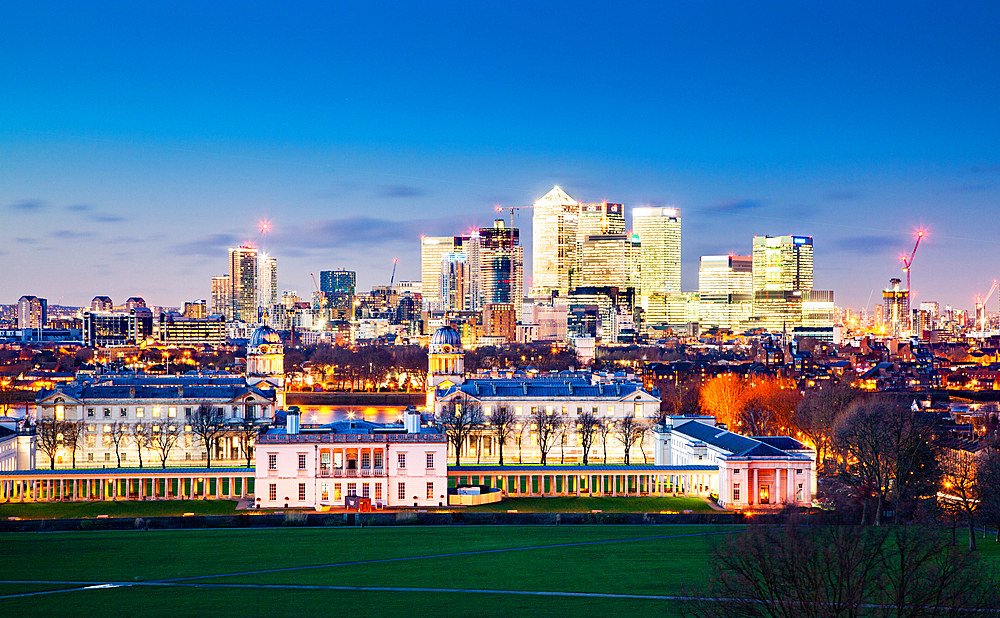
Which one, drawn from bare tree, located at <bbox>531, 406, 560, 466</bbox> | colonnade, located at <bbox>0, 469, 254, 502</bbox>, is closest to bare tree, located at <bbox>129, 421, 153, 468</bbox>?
colonnade, located at <bbox>0, 469, 254, 502</bbox>

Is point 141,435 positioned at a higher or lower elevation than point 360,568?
higher

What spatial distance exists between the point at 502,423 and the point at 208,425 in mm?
18907

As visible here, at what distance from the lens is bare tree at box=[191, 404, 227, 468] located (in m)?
70.0

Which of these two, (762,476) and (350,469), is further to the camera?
(762,476)

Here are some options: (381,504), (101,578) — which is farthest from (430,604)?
(381,504)

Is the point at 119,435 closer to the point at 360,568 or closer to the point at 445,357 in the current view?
the point at 445,357

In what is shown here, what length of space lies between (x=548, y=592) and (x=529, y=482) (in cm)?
2359

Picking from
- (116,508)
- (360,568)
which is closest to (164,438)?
(116,508)

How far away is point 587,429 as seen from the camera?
73.8m

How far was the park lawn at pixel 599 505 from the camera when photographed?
180 ft

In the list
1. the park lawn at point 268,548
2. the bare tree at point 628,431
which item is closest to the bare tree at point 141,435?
the park lawn at point 268,548

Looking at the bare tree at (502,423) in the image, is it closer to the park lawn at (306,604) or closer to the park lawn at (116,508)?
the park lawn at (116,508)

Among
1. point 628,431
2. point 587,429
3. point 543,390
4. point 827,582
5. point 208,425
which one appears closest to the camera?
point 827,582

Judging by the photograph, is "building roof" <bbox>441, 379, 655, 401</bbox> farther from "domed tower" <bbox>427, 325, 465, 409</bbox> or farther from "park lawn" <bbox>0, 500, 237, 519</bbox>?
"park lawn" <bbox>0, 500, 237, 519</bbox>
